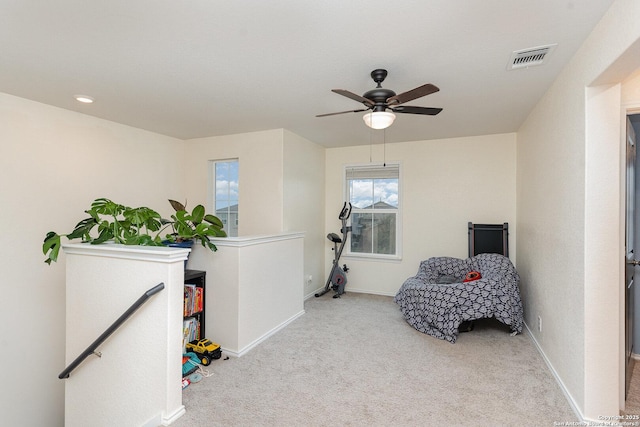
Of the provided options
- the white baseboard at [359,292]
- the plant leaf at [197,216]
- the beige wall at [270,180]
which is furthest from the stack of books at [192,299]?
the white baseboard at [359,292]

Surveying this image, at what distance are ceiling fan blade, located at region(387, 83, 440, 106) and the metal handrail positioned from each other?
204cm

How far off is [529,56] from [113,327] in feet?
11.1

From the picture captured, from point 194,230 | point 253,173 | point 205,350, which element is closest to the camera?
point 205,350

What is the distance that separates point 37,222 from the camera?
123 inches

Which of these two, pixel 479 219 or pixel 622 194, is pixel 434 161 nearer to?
pixel 479 219

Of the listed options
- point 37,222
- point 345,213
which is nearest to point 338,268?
point 345,213

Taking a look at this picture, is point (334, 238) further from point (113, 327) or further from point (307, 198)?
point (113, 327)

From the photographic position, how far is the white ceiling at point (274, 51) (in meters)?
1.67

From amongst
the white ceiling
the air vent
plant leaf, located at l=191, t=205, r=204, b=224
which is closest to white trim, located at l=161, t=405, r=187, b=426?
plant leaf, located at l=191, t=205, r=204, b=224

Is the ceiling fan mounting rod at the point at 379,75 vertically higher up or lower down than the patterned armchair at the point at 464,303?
higher up

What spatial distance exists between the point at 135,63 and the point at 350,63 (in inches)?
63.1

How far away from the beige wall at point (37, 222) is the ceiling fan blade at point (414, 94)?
3.44 meters

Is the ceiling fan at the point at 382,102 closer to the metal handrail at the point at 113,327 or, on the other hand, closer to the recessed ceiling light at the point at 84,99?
the metal handrail at the point at 113,327

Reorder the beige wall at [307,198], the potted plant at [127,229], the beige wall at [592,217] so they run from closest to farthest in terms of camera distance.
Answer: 1. the beige wall at [592,217]
2. the potted plant at [127,229]
3. the beige wall at [307,198]
